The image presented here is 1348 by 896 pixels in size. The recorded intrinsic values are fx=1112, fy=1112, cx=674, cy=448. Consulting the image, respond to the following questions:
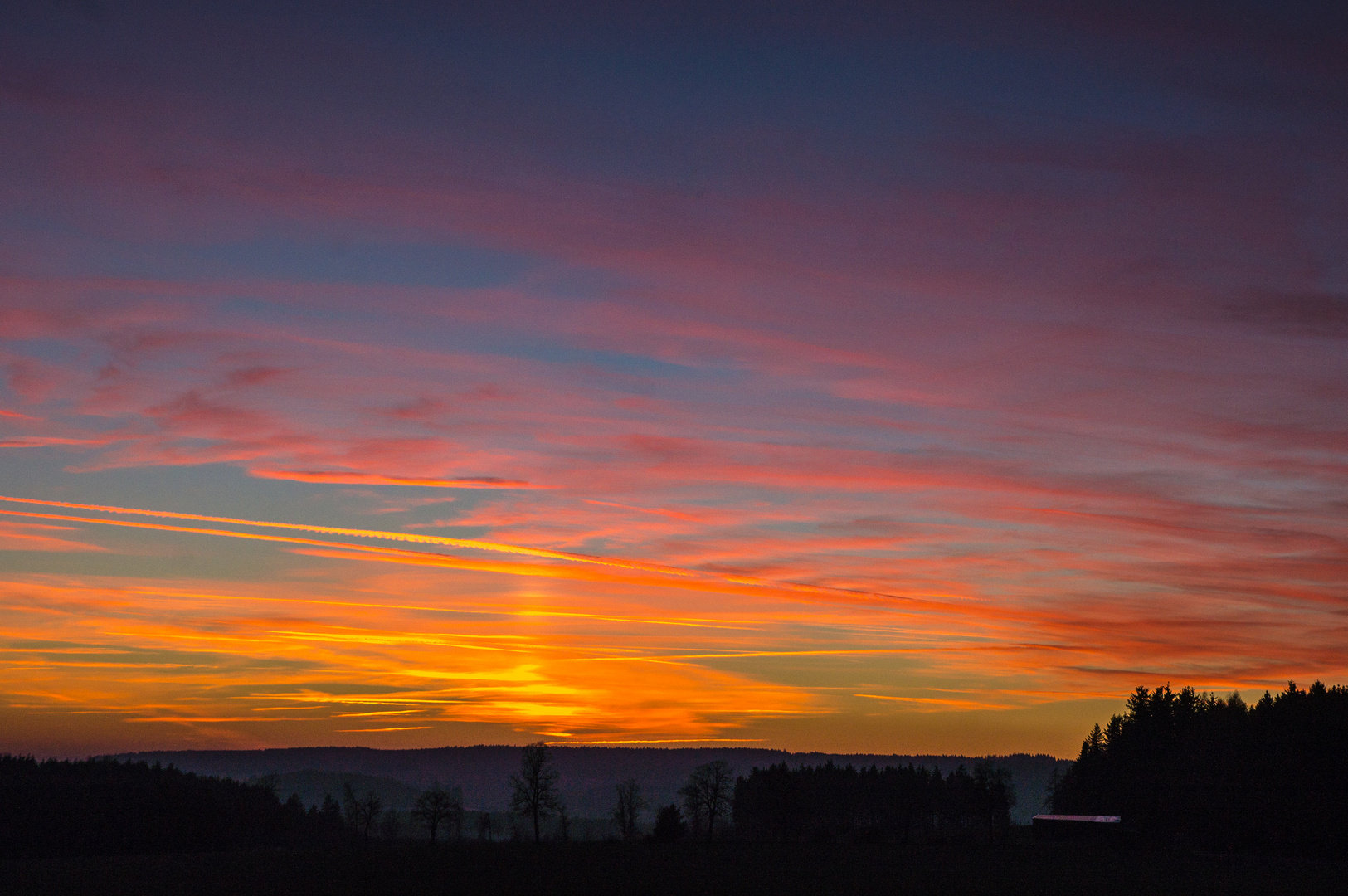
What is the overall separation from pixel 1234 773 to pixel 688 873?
65157 mm

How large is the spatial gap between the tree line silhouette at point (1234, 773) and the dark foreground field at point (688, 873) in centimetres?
511

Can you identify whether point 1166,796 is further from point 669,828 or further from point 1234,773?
point 669,828

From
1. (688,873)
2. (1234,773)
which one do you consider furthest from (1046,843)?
(688,873)

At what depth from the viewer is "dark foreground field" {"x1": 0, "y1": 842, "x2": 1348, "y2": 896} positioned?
81.8 metres

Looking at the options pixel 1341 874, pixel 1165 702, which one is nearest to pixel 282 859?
pixel 1341 874

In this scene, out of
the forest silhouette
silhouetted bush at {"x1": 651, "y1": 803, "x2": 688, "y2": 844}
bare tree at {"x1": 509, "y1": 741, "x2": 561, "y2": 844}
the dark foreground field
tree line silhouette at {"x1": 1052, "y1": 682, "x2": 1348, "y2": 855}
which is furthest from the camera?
bare tree at {"x1": 509, "y1": 741, "x2": 561, "y2": 844}

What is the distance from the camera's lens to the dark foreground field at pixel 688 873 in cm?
8181

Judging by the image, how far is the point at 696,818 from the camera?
194000 mm

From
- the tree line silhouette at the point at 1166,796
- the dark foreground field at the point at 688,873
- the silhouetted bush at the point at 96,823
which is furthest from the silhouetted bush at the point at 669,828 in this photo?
the silhouetted bush at the point at 96,823

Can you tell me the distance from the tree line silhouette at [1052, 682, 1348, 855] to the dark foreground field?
511 centimetres

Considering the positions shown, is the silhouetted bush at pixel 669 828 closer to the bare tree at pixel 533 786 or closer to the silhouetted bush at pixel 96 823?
the bare tree at pixel 533 786

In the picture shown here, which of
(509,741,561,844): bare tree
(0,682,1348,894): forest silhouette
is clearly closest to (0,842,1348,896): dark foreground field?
(0,682,1348,894): forest silhouette

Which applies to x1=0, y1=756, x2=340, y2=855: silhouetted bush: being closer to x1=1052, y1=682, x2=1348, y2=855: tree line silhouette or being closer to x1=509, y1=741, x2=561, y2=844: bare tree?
x1=509, y1=741, x2=561, y2=844: bare tree

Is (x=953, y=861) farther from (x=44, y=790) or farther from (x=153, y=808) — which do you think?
(x=44, y=790)
